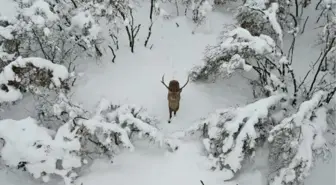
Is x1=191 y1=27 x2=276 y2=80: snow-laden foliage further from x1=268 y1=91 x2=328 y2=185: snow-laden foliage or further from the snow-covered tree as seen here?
x1=268 y1=91 x2=328 y2=185: snow-laden foliage

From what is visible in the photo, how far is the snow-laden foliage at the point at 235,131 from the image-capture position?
6758 mm

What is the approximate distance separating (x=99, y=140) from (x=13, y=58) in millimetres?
2157

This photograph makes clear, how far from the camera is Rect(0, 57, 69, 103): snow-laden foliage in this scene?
274 inches

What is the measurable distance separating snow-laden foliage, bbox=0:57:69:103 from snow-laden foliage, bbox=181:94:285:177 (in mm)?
2465

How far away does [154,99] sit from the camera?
806 cm

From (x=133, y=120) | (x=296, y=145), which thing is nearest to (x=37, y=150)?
(x=133, y=120)

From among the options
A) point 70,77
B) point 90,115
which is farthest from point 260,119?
point 70,77

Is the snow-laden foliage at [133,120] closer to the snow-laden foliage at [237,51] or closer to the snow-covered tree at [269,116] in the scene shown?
the snow-covered tree at [269,116]

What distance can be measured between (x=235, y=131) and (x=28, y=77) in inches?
139

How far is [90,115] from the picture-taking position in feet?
24.4

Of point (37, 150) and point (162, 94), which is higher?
point (162, 94)

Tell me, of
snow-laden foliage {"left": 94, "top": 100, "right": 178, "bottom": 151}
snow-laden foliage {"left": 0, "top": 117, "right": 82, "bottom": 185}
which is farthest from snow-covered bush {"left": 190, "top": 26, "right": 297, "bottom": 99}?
snow-laden foliage {"left": 0, "top": 117, "right": 82, "bottom": 185}

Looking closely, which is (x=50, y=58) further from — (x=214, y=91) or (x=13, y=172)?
(x=214, y=91)

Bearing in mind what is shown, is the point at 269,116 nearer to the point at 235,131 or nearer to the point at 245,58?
the point at 235,131
